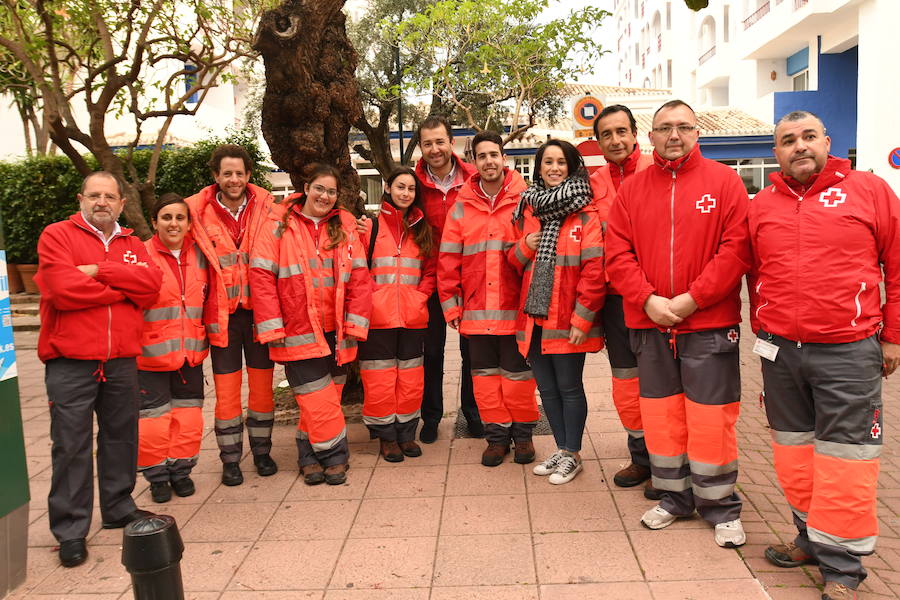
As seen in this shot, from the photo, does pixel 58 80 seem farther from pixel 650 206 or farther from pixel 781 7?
pixel 781 7

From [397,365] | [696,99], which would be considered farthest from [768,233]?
[696,99]

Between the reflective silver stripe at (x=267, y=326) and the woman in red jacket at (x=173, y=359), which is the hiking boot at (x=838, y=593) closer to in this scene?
the reflective silver stripe at (x=267, y=326)

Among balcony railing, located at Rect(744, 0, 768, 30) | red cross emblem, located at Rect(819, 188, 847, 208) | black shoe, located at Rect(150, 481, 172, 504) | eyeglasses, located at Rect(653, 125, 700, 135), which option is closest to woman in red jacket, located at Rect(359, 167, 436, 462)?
black shoe, located at Rect(150, 481, 172, 504)

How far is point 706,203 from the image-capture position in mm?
3605

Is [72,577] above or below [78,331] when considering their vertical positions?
below

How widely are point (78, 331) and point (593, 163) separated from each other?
5050 mm

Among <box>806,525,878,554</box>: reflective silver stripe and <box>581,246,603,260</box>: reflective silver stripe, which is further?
<box>581,246,603,260</box>: reflective silver stripe

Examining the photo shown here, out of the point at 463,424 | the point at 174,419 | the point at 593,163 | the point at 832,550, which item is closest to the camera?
the point at 832,550

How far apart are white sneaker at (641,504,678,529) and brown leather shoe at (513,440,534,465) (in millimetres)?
1123

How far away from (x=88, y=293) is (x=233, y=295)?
1.10 m

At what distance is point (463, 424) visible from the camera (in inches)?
233

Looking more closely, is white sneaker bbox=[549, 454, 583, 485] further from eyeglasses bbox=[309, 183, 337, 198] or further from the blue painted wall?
the blue painted wall

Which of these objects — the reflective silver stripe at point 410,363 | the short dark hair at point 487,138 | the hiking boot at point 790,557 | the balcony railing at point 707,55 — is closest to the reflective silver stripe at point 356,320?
the reflective silver stripe at point 410,363

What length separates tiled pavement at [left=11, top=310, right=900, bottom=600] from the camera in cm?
334
